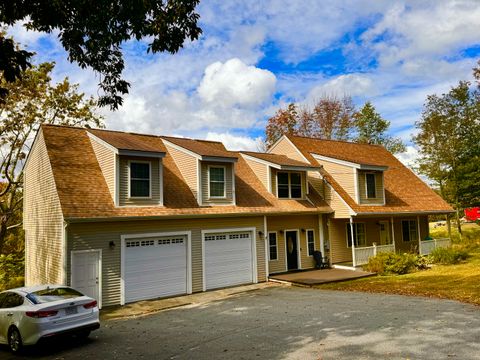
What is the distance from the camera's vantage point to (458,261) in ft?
74.9

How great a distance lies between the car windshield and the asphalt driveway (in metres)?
1.22

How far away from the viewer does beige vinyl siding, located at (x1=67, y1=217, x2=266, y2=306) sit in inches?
563

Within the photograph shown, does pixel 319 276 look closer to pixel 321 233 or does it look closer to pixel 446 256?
pixel 321 233

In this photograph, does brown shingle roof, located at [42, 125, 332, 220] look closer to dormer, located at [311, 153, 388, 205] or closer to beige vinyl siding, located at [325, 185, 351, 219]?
beige vinyl siding, located at [325, 185, 351, 219]

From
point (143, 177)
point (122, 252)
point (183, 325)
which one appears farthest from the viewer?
point (143, 177)

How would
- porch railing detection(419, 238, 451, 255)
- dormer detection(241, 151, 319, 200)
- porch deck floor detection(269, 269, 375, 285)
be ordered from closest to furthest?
porch deck floor detection(269, 269, 375, 285), dormer detection(241, 151, 319, 200), porch railing detection(419, 238, 451, 255)

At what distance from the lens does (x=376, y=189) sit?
2419cm

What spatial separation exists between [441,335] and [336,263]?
1399 cm

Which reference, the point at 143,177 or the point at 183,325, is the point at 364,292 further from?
the point at 143,177

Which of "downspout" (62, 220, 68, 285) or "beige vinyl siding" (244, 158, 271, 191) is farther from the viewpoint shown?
"beige vinyl siding" (244, 158, 271, 191)

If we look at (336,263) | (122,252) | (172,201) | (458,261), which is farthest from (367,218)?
(122,252)

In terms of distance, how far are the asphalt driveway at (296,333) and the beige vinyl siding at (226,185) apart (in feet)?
18.4

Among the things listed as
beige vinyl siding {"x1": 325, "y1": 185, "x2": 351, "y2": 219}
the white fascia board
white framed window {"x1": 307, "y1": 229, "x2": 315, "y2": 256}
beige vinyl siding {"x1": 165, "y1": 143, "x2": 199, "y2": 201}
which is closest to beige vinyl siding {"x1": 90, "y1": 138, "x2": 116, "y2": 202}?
beige vinyl siding {"x1": 165, "y1": 143, "x2": 199, "y2": 201}

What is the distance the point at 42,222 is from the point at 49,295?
8635 millimetres
